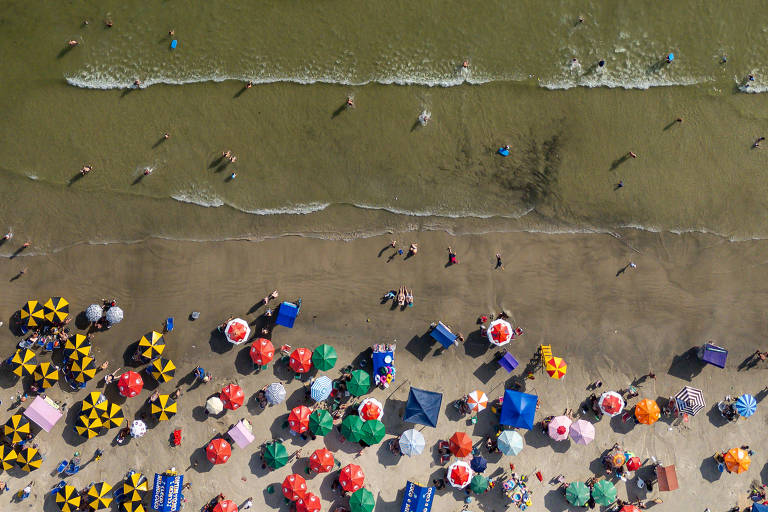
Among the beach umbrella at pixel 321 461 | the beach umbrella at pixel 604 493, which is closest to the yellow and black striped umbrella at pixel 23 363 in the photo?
the beach umbrella at pixel 321 461

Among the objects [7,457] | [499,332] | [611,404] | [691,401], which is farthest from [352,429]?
[691,401]

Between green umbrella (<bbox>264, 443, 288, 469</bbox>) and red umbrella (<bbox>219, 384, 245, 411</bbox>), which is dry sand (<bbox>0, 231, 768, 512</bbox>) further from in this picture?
green umbrella (<bbox>264, 443, 288, 469</bbox>)

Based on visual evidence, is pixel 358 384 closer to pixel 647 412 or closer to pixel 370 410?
pixel 370 410

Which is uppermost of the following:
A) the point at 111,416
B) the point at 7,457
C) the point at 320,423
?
the point at 320,423

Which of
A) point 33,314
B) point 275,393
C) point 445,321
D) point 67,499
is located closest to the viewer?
point 67,499

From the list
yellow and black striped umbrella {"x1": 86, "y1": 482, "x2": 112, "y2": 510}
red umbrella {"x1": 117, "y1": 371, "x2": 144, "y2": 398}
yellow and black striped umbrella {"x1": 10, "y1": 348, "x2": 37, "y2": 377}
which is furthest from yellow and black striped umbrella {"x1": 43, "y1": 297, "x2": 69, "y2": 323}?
yellow and black striped umbrella {"x1": 86, "y1": 482, "x2": 112, "y2": 510}

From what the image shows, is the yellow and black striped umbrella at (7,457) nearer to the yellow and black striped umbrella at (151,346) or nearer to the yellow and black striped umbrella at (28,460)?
the yellow and black striped umbrella at (28,460)

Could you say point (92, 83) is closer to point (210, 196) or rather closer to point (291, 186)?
point (210, 196)

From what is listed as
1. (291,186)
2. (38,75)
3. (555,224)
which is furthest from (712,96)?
(38,75)
